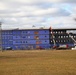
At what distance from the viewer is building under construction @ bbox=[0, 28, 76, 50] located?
15825 cm

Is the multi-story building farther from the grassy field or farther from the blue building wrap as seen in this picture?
the grassy field

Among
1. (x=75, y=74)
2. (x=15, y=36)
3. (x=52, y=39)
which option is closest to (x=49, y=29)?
(x=52, y=39)

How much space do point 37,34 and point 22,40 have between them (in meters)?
8.22

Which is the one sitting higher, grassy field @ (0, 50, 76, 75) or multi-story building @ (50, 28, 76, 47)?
multi-story building @ (50, 28, 76, 47)

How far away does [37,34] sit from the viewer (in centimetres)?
16112

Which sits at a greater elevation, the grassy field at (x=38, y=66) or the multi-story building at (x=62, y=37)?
the multi-story building at (x=62, y=37)

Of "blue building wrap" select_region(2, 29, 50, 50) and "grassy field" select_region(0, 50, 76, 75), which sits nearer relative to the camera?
"grassy field" select_region(0, 50, 76, 75)

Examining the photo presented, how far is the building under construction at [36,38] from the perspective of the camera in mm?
158250

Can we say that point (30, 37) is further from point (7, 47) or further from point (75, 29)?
point (75, 29)

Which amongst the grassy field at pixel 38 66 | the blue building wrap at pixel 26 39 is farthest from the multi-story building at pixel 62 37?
the grassy field at pixel 38 66

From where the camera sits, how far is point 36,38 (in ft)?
519

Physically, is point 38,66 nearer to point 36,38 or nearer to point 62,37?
point 36,38

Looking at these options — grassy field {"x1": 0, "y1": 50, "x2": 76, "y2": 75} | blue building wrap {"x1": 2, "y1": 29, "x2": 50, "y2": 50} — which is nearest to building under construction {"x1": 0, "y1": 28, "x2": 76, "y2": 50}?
blue building wrap {"x1": 2, "y1": 29, "x2": 50, "y2": 50}

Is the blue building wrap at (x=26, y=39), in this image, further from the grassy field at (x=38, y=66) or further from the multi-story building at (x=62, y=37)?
the grassy field at (x=38, y=66)
